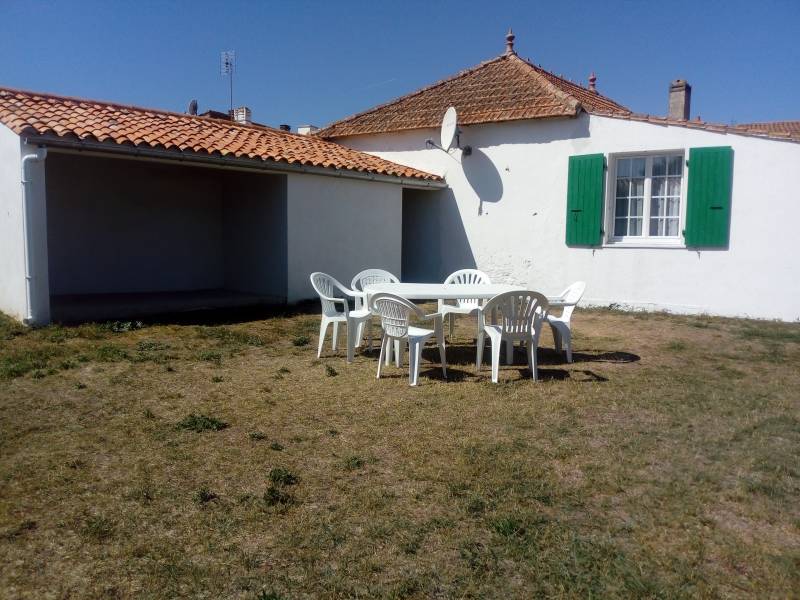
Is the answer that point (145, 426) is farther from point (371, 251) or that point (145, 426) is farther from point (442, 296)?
point (371, 251)

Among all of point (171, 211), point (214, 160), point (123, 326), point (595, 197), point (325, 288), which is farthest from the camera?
point (171, 211)

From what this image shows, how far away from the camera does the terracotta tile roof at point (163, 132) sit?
336 inches

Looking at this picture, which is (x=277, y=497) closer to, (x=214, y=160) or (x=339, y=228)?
(x=214, y=160)

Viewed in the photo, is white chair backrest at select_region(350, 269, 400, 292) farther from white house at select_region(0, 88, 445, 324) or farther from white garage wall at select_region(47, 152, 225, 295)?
white garage wall at select_region(47, 152, 225, 295)

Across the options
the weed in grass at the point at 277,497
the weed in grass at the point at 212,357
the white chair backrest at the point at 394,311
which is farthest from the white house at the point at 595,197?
the weed in grass at the point at 277,497

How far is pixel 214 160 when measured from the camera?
31.8 ft

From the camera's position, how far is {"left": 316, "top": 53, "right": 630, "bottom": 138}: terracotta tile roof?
11867mm

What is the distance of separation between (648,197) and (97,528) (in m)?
10.2

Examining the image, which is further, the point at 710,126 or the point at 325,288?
the point at 710,126

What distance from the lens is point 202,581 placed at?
9.06 ft

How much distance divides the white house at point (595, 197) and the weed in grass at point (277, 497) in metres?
8.96

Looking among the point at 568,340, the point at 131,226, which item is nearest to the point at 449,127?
the point at 131,226

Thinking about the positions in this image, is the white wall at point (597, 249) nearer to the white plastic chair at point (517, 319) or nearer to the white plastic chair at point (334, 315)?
the white plastic chair at point (517, 319)

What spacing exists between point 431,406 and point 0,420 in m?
3.38
